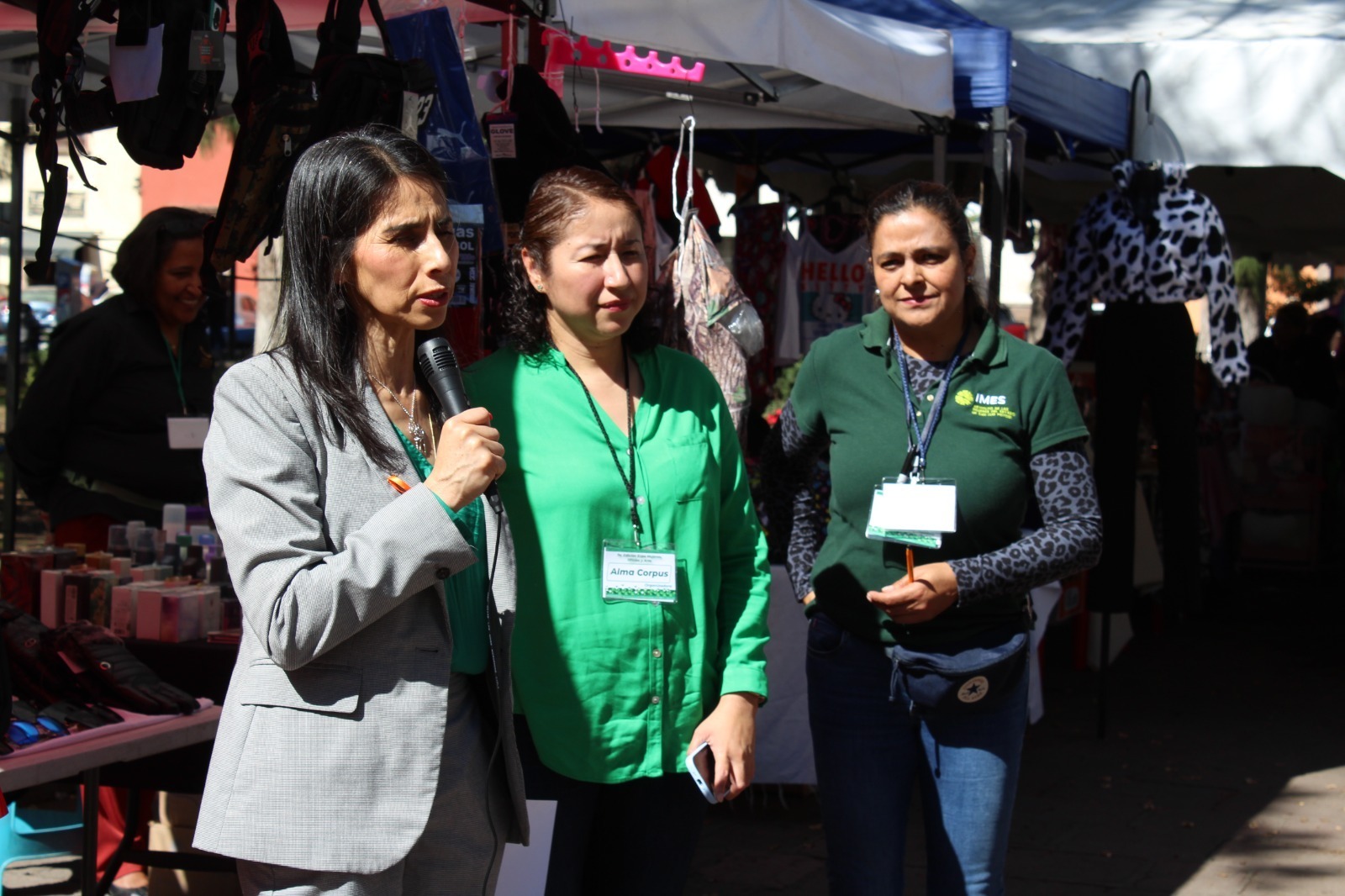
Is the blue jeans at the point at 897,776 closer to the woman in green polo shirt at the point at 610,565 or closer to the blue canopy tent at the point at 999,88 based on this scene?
the woman in green polo shirt at the point at 610,565

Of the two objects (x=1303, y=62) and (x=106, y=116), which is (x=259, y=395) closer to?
(x=106, y=116)

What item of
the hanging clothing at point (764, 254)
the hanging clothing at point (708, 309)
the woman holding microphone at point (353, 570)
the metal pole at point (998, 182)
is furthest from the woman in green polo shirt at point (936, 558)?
the hanging clothing at point (764, 254)

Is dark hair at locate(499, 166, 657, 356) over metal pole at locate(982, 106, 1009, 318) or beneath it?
beneath

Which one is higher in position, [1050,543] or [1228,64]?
[1228,64]

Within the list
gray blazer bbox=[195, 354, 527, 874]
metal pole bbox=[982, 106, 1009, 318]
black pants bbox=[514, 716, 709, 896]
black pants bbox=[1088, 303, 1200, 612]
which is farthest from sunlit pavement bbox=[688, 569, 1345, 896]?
gray blazer bbox=[195, 354, 527, 874]

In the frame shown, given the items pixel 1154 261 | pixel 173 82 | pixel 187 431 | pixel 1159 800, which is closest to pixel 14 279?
pixel 187 431

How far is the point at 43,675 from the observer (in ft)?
9.18

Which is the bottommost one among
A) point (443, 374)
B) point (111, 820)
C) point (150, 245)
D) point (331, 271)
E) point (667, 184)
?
point (111, 820)

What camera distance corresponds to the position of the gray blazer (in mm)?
1645

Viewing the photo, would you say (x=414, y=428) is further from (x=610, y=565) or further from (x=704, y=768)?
(x=704, y=768)

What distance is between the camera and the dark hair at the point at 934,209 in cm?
260

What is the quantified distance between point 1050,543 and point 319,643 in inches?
55.3

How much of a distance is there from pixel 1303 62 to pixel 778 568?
2.81m

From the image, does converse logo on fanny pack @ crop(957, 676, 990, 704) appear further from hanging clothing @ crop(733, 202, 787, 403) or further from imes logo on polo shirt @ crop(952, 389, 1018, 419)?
hanging clothing @ crop(733, 202, 787, 403)
